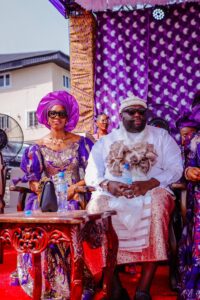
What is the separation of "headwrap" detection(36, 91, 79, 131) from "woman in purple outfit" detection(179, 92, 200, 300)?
3.99ft

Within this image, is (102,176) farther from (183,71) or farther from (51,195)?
(183,71)

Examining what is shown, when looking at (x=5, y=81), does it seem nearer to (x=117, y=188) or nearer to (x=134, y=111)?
(x=134, y=111)

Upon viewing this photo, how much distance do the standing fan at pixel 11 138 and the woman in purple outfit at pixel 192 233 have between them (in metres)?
3.88

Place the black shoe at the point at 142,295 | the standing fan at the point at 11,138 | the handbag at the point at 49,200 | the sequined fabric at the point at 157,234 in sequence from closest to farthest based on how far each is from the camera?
1. the handbag at the point at 49,200
2. the black shoe at the point at 142,295
3. the sequined fabric at the point at 157,234
4. the standing fan at the point at 11,138

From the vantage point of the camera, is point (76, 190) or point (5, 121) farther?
point (5, 121)

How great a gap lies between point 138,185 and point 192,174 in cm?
44

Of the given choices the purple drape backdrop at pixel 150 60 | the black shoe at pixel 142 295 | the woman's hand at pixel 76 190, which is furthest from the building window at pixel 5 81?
the black shoe at pixel 142 295

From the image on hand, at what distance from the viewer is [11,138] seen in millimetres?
8492

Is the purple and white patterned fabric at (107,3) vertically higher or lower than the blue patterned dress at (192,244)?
higher

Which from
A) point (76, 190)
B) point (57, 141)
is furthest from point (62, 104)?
point (76, 190)

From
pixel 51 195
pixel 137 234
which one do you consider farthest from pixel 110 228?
pixel 51 195

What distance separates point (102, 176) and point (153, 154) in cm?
48

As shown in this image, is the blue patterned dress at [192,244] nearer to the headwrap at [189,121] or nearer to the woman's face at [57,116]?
the headwrap at [189,121]

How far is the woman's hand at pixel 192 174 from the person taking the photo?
3689 millimetres
